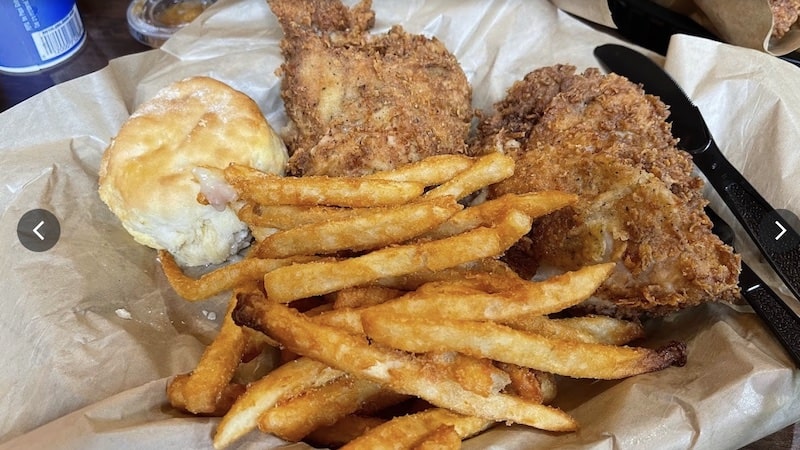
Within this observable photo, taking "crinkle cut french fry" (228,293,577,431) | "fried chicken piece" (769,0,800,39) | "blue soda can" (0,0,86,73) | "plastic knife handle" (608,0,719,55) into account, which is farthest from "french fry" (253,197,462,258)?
"blue soda can" (0,0,86,73)

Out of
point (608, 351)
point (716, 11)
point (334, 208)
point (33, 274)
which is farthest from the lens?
point (716, 11)

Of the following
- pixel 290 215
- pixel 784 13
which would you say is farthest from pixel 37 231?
pixel 784 13

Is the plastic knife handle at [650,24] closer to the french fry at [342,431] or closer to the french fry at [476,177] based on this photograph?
the french fry at [476,177]

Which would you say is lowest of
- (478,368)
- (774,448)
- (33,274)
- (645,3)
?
(774,448)

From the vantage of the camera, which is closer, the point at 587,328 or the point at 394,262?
the point at 394,262

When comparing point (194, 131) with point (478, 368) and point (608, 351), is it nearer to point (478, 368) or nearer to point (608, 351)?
point (478, 368)

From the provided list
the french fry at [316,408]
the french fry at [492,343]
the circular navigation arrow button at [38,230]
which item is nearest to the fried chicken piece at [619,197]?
the french fry at [492,343]

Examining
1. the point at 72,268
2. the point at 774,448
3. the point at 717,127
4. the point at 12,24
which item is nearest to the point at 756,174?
the point at 717,127

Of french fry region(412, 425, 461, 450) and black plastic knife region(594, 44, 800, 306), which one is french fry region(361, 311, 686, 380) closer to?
french fry region(412, 425, 461, 450)

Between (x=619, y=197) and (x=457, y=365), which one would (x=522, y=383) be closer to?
(x=457, y=365)
